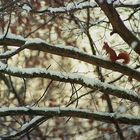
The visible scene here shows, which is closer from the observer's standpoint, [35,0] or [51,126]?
[35,0]

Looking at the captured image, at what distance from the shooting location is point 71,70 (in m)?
11.0

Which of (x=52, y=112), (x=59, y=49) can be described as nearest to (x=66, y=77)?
(x=59, y=49)

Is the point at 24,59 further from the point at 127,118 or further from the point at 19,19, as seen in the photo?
the point at 127,118

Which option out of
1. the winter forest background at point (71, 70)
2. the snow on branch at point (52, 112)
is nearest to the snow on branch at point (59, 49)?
the winter forest background at point (71, 70)

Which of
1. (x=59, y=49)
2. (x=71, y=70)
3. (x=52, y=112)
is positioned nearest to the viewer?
(x=59, y=49)

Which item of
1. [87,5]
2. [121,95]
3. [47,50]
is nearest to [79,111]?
[121,95]

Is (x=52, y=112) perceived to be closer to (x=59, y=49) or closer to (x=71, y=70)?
(x=59, y=49)

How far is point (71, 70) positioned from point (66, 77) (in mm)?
6696

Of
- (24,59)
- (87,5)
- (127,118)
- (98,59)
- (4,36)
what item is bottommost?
(127,118)

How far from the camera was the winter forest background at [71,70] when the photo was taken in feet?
14.0

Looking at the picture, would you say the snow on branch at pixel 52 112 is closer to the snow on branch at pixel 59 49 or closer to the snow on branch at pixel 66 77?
the snow on branch at pixel 66 77

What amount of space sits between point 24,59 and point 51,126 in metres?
1.96

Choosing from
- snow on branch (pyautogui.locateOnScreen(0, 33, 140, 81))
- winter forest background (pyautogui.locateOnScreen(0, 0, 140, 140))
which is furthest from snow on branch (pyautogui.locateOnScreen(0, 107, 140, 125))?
snow on branch (pyautogui.locateOnScreen(0, 33, 140, 81))

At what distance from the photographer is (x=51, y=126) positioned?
38.2ft
